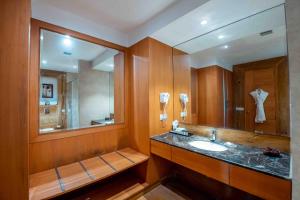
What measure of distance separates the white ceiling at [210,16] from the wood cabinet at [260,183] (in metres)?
1.63

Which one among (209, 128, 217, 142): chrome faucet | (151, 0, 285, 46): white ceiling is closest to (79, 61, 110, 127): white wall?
(151, 0, 285, 46): white ceiling

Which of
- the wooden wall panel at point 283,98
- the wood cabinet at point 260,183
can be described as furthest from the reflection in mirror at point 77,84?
the wooden wall panel at point 283,98

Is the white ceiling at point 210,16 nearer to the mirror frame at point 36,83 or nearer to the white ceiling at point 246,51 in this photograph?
the white ceiling at point 246,51

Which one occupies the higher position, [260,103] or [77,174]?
[260,103]

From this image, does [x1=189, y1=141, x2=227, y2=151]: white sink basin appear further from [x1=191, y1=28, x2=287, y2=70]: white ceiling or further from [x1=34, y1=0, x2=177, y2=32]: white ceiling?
[x1=34, y1=0, x2=177, y2=32]: white ceiling

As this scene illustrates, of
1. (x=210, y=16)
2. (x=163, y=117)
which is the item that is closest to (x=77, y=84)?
(x=163, y=117)

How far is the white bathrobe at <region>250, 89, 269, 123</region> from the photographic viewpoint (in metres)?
1.67

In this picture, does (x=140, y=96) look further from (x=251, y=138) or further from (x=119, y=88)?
(x=251, y=138)

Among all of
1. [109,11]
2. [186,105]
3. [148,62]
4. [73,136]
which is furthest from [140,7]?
[73,136]

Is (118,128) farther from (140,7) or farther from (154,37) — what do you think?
(140,7)

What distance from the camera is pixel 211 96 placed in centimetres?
217

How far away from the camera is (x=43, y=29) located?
65.6 inches

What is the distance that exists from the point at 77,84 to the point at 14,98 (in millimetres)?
1232

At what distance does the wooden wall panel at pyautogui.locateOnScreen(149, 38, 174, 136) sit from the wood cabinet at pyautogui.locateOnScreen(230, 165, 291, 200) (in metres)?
1.19
